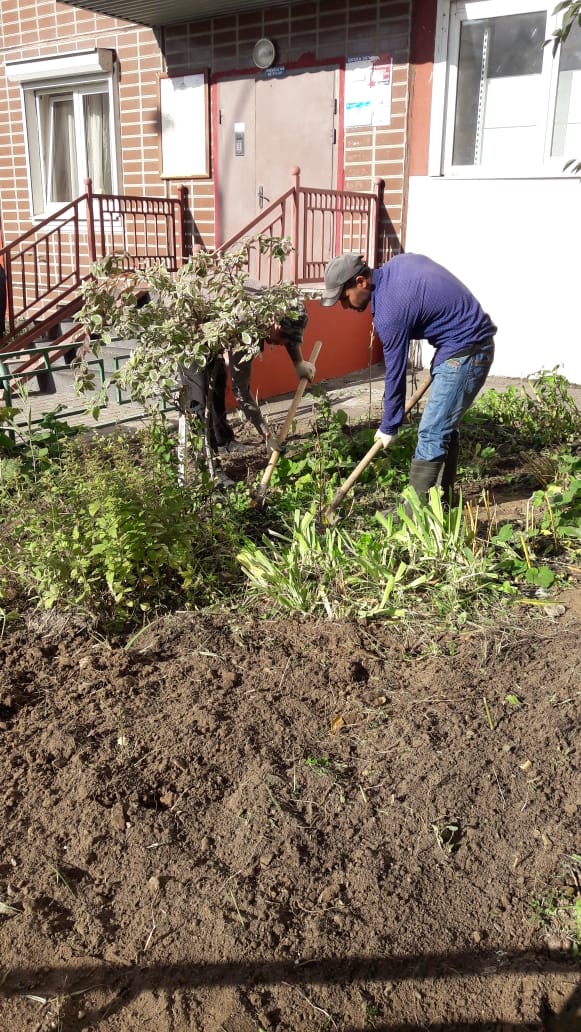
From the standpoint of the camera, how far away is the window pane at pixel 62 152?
11.7 m

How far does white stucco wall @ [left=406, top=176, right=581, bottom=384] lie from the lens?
298 inches

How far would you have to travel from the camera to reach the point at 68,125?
11.7m

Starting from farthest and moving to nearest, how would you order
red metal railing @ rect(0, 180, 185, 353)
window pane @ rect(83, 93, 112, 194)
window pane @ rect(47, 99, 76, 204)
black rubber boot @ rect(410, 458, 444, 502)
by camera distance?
window pane @ rect(47, 99, 76, 204), window pane @ rect(83, 93, 112, 194), red metal railing @ rect(0, 180, 185, 353), black rubber boot @ rect(410, 458, 444, 502)

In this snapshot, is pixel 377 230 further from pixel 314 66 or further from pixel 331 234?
pixel 314 66

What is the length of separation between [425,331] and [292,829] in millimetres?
2538

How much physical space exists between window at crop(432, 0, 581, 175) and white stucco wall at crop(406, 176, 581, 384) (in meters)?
0.23

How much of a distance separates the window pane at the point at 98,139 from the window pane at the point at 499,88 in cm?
531

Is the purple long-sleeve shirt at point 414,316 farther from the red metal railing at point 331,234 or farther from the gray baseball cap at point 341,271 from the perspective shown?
the red metal railing at point 331,234

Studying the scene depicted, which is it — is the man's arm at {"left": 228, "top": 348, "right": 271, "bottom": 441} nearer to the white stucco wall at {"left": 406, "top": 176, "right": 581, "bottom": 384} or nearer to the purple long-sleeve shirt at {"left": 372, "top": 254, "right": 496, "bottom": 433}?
the purple long-sleeve shirt at {"left": 372, "top": 254, "right": 496, "bottom": 433}

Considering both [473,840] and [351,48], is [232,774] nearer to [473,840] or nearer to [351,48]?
[473,840]

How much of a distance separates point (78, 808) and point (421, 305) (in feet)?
8.70

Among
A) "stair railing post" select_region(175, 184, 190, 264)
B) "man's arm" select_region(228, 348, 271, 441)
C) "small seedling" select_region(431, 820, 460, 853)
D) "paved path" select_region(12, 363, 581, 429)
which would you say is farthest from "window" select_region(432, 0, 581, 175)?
"small seedling" select_region(431, 820, 460, 853)

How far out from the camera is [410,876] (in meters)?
2.10

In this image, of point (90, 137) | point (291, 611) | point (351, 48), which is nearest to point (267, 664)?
point (291, 611)
